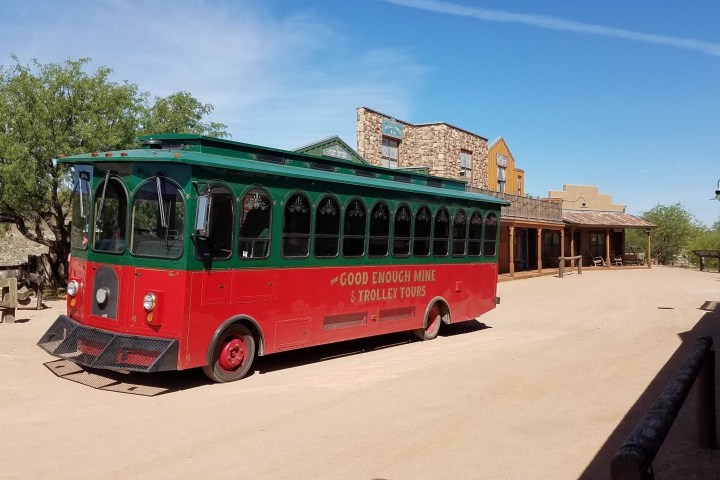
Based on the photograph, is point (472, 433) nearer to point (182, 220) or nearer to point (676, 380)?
point (676, 380)

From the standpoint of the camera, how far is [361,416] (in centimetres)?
616

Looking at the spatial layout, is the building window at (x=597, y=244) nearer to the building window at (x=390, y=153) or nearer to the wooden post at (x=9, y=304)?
the building window at (x=390, y=153)

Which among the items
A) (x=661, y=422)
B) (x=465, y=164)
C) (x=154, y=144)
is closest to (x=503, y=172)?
(x=465, y=164)

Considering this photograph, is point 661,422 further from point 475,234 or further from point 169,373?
point 475,234

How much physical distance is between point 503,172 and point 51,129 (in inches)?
880

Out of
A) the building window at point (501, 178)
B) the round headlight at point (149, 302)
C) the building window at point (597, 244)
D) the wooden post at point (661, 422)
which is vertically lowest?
the wooden post at point (661, 422)

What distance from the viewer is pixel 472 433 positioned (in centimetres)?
567

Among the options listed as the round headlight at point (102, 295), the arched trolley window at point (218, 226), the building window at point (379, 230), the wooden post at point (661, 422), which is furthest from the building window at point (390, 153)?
the wooden post at point (661, 422)

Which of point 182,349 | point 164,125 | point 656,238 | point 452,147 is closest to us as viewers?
point 182,349

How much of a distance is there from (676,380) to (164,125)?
17146 millimetres

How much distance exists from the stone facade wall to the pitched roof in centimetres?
877

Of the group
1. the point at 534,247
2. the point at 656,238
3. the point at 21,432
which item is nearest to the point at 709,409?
the point at 21,432

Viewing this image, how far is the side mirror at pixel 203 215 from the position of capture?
21.8ft

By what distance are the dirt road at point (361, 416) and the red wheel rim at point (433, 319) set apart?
0.54m
